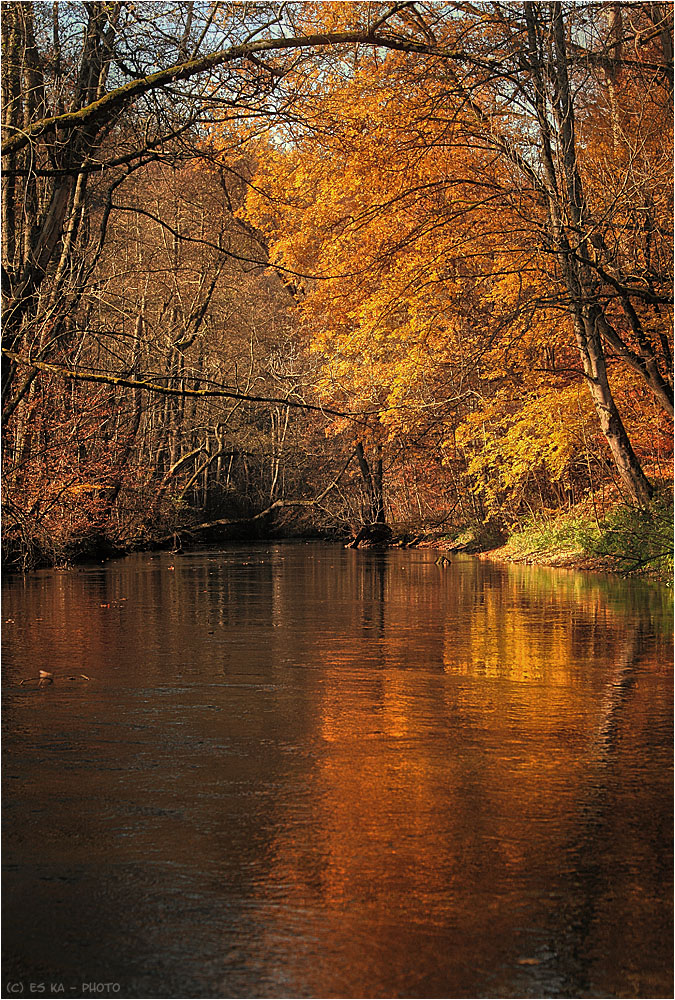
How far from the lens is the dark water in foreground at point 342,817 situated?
409 centimetres

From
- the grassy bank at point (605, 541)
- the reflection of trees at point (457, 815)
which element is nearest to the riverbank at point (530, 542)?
the grassy bank at point (605, 541)

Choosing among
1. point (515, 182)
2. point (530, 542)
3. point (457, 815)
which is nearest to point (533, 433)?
point (530, 542)

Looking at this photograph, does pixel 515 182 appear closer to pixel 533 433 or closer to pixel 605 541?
pixel 605 541

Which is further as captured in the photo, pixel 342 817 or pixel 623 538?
pixel 623 538

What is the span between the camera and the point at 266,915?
14.8 feet

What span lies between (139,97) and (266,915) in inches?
362

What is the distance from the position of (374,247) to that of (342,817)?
21.7 metres

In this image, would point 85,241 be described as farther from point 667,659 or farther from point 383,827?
point 383,827

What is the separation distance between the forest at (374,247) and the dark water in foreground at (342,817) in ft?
7.83

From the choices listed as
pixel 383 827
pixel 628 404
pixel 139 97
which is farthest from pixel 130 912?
pixel 628 404

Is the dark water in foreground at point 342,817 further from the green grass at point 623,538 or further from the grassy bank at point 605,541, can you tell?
the grassy bank at point 605,541

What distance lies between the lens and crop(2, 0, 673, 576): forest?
1166 centimetres

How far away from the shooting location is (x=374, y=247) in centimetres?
2641

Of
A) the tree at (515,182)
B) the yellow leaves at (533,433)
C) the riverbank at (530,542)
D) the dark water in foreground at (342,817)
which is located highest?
the tree at (515,182)
